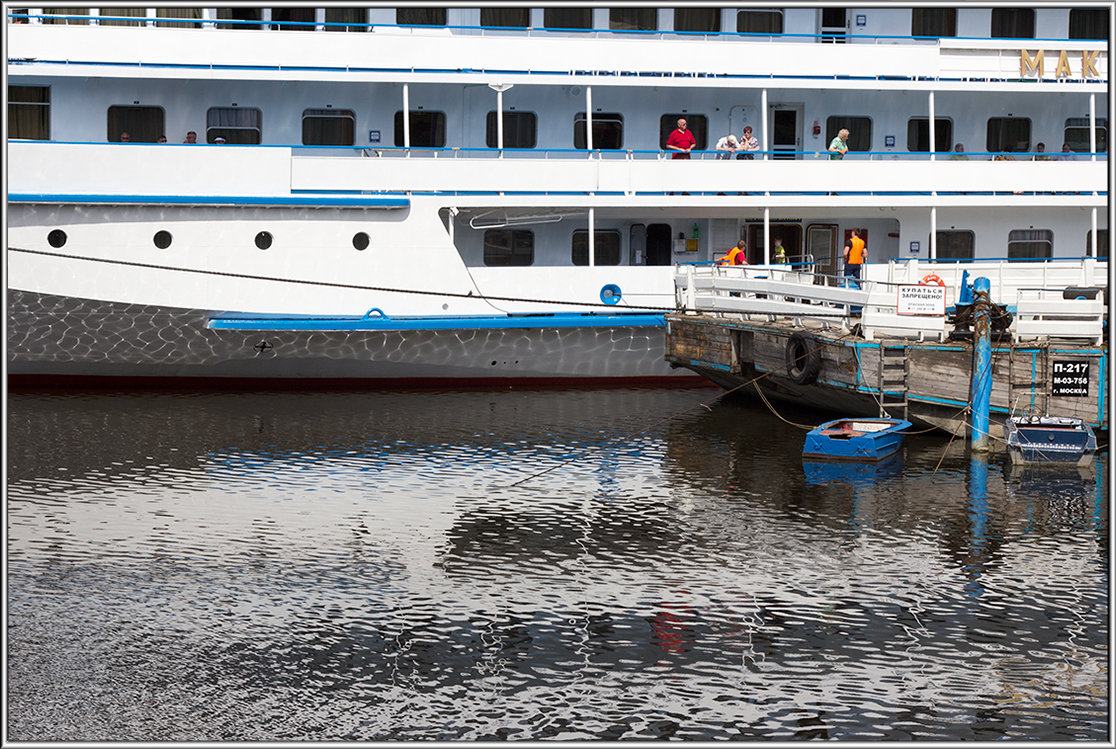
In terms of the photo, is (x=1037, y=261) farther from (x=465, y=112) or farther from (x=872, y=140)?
(x=465, y=112)

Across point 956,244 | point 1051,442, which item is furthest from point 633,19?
point 1051,442

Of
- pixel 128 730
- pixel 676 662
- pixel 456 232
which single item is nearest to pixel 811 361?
pixel 456 232

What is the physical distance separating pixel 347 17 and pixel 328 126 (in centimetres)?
225

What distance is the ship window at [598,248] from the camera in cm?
2464

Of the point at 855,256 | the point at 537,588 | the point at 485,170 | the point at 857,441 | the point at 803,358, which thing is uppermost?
the point at 485,170

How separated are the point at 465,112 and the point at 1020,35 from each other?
1188 cm

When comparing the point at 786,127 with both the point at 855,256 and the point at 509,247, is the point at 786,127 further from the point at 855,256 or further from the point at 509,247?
the point at 509,247

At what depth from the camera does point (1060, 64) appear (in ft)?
83.5

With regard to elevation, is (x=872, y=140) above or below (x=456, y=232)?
above

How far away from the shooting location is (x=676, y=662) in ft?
32.4

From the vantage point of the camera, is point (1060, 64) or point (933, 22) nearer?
point (1060, 64)

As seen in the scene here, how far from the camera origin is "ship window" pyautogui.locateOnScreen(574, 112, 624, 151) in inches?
988

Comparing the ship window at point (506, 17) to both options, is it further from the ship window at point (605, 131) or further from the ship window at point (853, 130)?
the ship window at point (853, 130)

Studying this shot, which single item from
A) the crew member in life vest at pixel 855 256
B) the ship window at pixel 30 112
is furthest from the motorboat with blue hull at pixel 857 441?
the ship window at pixel 30 112
